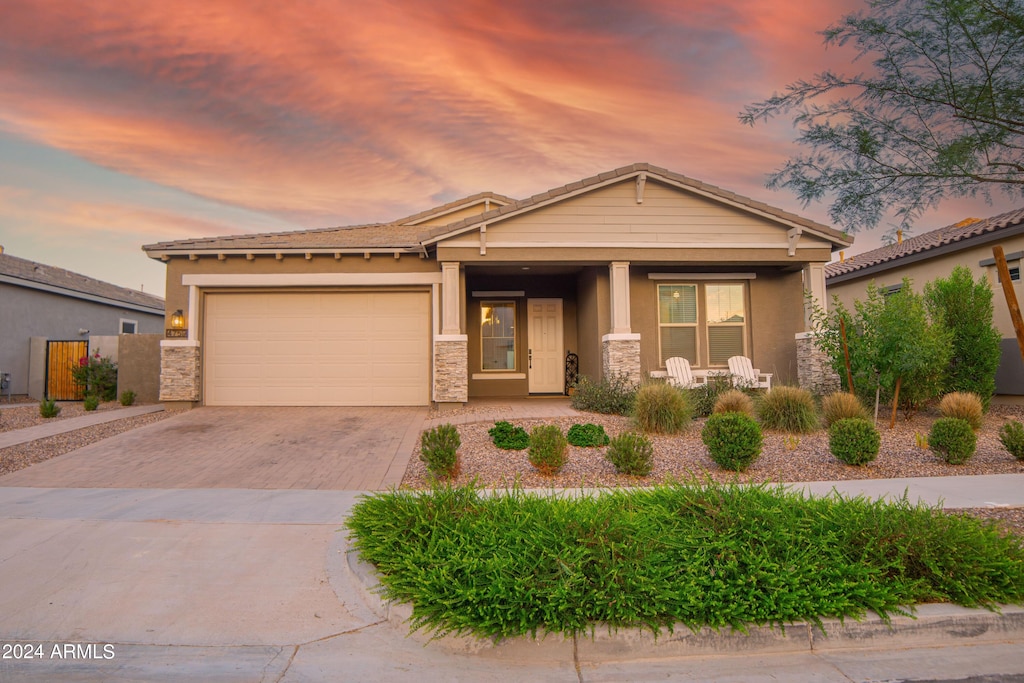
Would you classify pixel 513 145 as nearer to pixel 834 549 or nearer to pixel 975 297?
pixel 975 297

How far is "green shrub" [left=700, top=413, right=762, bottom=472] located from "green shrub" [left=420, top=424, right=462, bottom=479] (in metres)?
3.12

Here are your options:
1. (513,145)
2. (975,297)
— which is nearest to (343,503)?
(513,145)

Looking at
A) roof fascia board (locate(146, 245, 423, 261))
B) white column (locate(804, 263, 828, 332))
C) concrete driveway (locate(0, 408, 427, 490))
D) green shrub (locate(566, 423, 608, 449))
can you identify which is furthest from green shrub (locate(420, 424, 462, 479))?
white column (locate(804, 263, 828, 332))

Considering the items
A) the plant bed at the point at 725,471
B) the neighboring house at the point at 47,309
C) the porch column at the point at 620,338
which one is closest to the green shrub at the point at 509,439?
the plant bed at the point at 725,471

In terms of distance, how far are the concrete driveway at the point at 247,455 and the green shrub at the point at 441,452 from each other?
1.73 ft

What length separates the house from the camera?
1270 centimetres

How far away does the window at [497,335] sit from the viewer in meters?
15.8

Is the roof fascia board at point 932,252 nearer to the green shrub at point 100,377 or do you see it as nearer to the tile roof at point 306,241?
the tile roof at point 306,241

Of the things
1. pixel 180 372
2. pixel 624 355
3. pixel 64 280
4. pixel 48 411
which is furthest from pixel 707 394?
pixel 64 280

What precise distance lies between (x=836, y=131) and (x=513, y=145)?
7.14m

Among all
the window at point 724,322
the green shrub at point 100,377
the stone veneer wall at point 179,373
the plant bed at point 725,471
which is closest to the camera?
the plant bed at point 725,471

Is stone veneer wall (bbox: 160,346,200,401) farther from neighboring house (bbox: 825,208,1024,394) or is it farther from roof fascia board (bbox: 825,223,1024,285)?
roof fascia board (bbox: 825,223,1024,285)

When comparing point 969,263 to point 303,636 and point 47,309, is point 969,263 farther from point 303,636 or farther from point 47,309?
point 47,309

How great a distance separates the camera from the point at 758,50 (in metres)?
11.5
